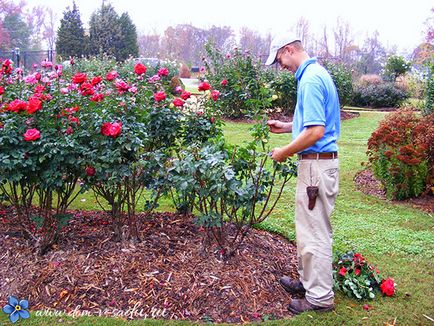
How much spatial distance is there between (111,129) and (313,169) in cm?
136

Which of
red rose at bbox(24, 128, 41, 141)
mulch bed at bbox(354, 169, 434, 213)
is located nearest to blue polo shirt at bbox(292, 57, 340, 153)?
red rose at bbox(24, 128, 41, 141)

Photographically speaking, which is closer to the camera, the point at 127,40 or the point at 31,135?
the point at 31,135

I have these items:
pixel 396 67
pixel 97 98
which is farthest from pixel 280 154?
pixel 396 67

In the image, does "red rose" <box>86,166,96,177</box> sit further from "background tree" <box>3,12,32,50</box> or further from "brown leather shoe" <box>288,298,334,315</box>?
"background tree" <box>3,12,32,50</box>

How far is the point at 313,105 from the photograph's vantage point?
250 centimetres

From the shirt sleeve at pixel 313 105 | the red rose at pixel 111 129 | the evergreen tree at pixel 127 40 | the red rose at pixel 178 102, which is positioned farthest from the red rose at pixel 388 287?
the evergreen tree at pixel 127 40

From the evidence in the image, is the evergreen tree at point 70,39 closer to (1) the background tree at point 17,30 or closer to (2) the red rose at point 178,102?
(1) the background tree at point 17,30

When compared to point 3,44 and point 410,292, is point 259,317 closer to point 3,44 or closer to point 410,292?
point 410,292

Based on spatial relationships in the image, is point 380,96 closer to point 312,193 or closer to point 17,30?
point 312,193

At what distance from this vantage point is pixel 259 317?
284 centimetres

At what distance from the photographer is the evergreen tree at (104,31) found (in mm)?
25625

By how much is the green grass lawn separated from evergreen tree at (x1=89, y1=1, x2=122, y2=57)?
71.0ft

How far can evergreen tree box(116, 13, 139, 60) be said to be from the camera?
1057 inches

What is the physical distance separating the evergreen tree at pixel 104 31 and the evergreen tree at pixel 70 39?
61cm
